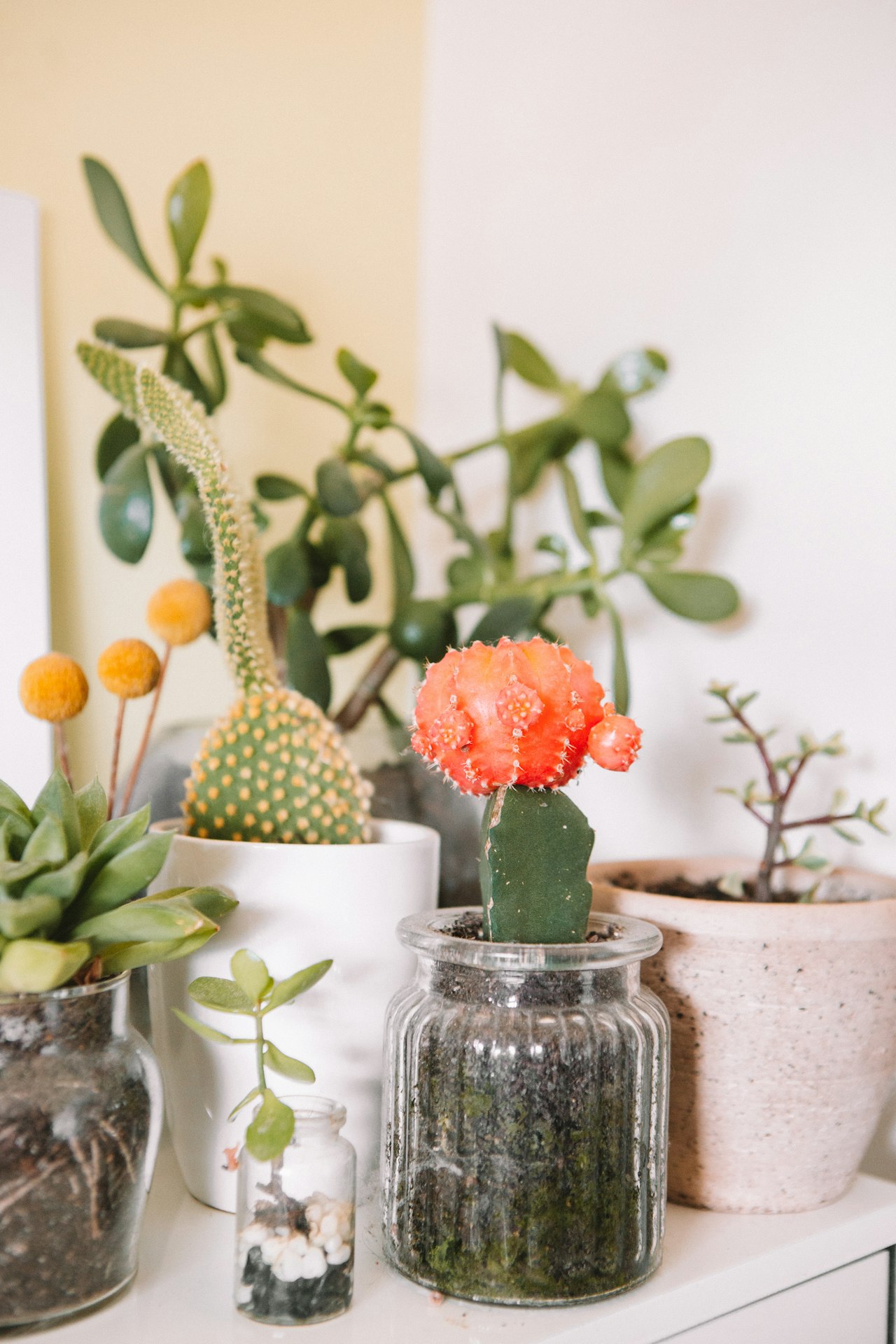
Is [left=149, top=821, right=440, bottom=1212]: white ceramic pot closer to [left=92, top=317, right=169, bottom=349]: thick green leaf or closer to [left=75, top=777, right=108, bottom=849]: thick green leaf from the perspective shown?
[left=75, top=777, right=108, bottom=849]: thick green leaf

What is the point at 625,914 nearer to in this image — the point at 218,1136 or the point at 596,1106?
the point at 596,1106

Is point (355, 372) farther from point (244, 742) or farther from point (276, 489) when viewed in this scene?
point (244, 742)

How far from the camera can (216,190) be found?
956 mm

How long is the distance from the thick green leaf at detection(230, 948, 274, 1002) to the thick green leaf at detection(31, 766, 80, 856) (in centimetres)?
9

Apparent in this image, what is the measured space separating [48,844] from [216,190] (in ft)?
2.28

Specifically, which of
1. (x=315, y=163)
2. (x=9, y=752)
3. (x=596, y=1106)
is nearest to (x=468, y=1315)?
(x=596, y=1106)

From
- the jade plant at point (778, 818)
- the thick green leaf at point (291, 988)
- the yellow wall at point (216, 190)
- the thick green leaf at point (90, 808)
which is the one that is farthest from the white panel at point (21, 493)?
the jade plant at point (778, 818)

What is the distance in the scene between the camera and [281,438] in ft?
3.28

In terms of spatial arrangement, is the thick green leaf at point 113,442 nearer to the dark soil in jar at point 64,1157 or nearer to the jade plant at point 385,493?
the jade plant at point 385,493

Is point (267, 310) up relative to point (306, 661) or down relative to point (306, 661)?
up

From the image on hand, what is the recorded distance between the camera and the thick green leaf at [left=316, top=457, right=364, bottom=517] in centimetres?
77

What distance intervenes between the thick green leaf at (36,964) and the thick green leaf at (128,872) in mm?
40

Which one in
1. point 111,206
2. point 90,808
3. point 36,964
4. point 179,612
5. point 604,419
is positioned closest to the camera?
point 36,964

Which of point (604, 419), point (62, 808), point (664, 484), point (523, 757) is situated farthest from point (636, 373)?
point (62, 808)
